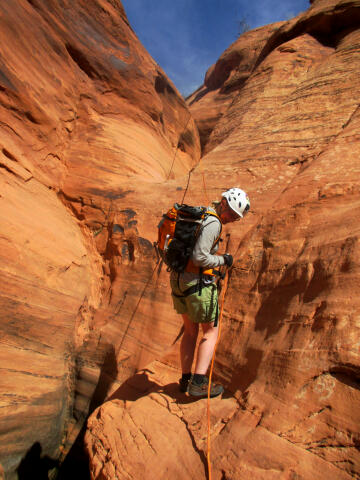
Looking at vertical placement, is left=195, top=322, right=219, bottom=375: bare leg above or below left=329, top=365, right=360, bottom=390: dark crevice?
below

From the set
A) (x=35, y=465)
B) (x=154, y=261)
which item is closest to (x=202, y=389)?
(x=154, y=261)

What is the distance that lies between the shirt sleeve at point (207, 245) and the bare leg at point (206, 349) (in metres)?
0.69

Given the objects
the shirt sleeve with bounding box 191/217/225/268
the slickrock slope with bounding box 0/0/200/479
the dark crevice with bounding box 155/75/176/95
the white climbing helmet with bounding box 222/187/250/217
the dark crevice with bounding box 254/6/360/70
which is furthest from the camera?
the dark crevice with bounding box 155/75/176/95

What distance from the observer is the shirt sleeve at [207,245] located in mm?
2846

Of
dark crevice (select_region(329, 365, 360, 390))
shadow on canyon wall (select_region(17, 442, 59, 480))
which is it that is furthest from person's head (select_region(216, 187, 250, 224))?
shadow on canyon wall (select_region(17, 442, 59, 480))

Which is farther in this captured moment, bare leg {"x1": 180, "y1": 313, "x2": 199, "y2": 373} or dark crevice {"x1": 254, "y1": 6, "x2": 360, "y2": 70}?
dark crevice {"x1": 254, "y1": 6, "x2": 360, "y2": 70}

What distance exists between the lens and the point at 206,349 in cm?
302

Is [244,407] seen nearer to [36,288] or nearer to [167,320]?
[167,320]

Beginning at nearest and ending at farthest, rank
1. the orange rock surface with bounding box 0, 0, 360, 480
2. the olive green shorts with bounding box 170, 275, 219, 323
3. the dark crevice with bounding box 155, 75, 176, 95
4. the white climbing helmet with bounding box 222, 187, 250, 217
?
the orange rock surface with bounding box 0, 0, 360, 480
the olive green shorts with bounding box 170, 275, 219, 323
the white climbing helmet with bounding box 222, 187, 250, 217
the dark crevice with bounding box 155, 75, 176, 95

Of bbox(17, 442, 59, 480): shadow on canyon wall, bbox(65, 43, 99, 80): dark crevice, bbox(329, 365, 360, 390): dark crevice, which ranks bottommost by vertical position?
bbox(17, 442, 59, 480): shadow on canyon wall

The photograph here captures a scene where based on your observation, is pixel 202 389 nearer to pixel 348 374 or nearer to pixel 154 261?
pixel 348 374

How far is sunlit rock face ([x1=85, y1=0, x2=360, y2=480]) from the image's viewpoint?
2121 mm

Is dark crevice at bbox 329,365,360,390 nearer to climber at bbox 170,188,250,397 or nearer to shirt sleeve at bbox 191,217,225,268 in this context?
climber at bbox 170,188,250,397

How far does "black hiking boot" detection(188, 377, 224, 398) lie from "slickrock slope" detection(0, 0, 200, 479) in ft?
3.94
